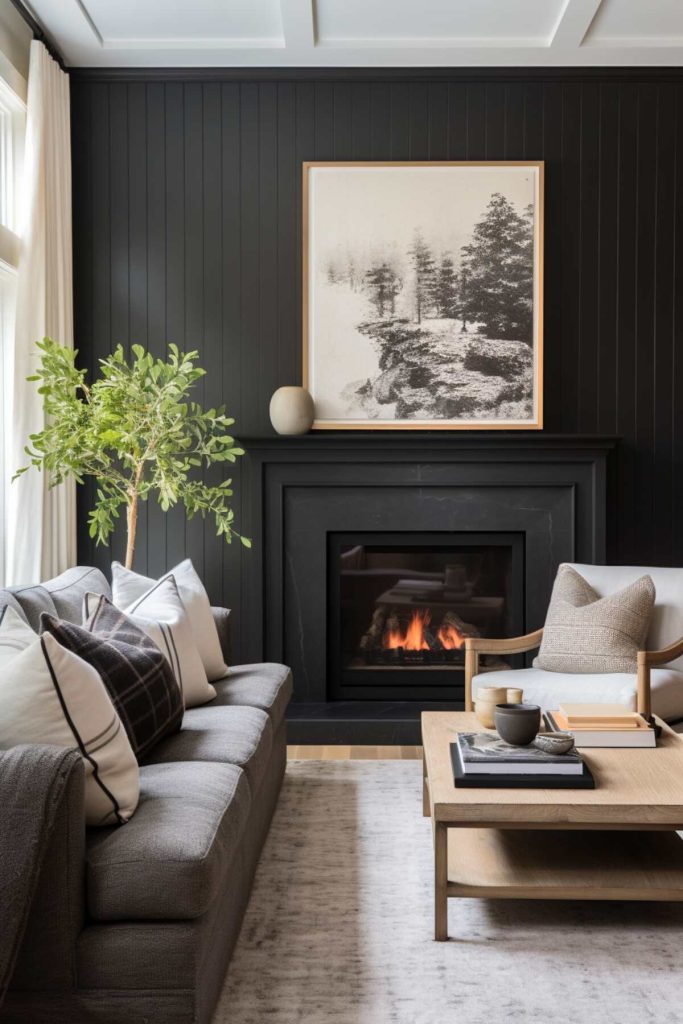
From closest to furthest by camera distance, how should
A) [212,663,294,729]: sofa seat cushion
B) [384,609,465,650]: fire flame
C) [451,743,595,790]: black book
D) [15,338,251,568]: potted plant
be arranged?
1. [451,743,595,790]: black book
2. [212,663,294,729]: sofa seat cushion
3. [15,338,251,568]: potted plant
4. [384,609,465,650]: fire flame

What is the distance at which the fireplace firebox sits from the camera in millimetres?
4797

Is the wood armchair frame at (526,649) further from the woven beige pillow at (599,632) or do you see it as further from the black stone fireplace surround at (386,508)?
the black stone fireplace surround at (386,508)

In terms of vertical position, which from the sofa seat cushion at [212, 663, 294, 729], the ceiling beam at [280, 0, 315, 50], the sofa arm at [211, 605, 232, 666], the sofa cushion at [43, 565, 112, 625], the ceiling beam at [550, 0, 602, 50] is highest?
the ceiling beam at [550, 0, 602, 50]

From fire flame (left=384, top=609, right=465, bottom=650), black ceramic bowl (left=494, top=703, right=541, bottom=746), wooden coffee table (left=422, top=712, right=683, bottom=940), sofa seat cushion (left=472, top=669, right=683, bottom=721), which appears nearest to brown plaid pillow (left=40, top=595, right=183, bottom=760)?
wooden coffee table (left=422, top=712, right=683, bottom=940)

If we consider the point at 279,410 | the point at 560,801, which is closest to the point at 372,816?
the point at 560,801

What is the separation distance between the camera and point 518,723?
256 cm

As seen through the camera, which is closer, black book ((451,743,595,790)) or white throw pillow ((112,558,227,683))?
black book ((451,743,595,790))

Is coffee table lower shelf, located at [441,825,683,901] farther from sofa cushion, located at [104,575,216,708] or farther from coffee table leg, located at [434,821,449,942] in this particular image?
sofa cushion, located at [104,575,216,708]

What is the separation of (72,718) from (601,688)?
7.37ft

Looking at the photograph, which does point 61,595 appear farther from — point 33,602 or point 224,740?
point 224,740

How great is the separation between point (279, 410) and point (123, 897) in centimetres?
304

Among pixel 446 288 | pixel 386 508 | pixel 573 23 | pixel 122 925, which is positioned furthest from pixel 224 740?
pixel 573 23

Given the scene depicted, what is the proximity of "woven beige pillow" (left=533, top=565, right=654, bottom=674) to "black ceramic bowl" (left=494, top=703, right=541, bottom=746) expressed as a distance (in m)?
1.26

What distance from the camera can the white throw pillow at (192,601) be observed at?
327cm
